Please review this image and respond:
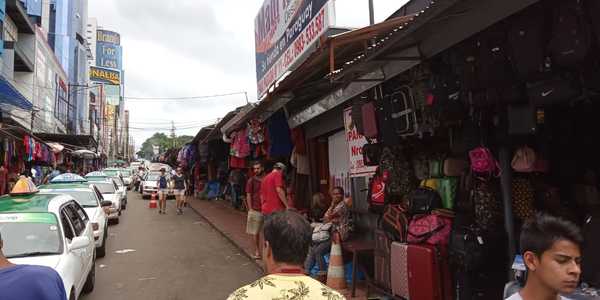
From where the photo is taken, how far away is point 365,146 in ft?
21.1

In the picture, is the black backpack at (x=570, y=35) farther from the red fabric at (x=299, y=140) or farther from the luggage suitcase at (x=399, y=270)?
the red fabric at (x=299, y=140)

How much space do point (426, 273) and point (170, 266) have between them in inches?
228

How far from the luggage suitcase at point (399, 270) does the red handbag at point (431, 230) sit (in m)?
0.22

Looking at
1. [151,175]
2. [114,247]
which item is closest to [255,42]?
[114,247]

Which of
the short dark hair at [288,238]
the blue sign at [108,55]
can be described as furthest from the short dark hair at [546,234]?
the blue sign at [108,55]

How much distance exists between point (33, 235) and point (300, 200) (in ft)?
21.1

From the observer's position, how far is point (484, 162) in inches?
169

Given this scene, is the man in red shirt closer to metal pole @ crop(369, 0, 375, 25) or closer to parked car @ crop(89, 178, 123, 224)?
metal pole @ crop(369, 0, 375, 25)

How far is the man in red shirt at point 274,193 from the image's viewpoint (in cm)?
815

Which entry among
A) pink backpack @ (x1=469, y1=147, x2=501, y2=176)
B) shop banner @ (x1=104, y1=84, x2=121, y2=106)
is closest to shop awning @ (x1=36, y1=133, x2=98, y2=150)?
pink backpack @ (x1=469, y1=147, x2=501, y2=176)

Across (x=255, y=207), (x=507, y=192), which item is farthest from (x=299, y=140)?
(x=507, y=192)

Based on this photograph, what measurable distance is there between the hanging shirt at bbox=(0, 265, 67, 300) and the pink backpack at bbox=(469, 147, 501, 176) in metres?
3.54

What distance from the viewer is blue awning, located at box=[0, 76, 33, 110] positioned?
11324mm

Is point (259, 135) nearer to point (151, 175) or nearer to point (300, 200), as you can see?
point (300, 200)
